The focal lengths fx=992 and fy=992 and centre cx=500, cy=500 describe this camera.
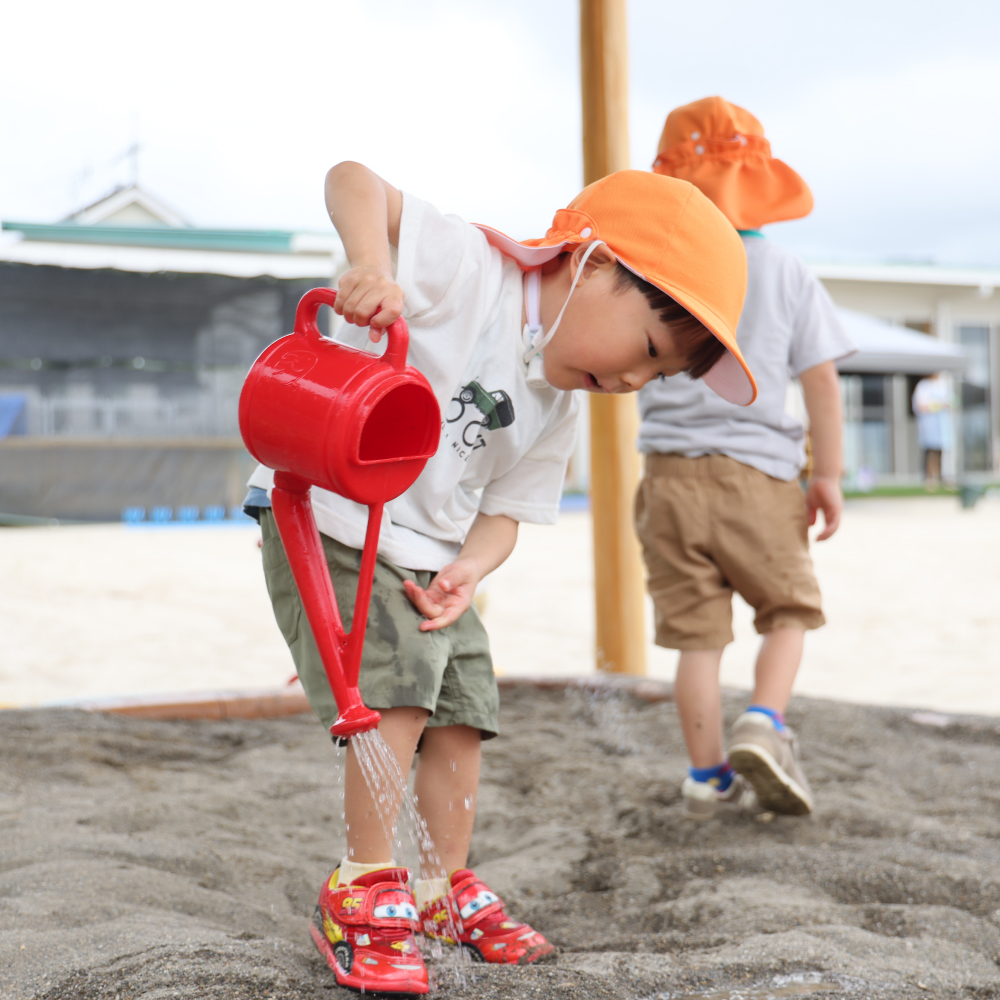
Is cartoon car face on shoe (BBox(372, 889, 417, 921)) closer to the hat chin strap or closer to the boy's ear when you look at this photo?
the hat chin strap

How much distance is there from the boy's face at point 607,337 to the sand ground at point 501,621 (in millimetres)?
2148

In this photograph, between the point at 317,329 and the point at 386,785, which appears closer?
the point at 317,329

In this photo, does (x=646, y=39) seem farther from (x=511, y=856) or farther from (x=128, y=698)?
(x=511, y=856)

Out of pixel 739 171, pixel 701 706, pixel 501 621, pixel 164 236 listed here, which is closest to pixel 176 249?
pixel 164 236

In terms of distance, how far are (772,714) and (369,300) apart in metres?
1.25

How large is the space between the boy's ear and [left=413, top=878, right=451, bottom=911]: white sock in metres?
0.81

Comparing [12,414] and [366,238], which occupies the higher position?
[366,238]

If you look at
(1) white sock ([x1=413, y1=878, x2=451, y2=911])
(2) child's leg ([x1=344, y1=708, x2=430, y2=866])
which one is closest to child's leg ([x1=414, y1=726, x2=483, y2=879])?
(1) white sock ([x1=413, y1=878, x2=451, y2=911])

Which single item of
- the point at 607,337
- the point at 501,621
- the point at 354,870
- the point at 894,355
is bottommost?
the point at 501,621

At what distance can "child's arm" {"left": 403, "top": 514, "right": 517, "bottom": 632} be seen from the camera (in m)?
1.22

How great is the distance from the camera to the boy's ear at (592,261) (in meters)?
1.17

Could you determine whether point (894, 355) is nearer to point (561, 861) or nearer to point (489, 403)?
point (561, 861)

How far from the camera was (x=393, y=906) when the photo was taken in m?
1.14

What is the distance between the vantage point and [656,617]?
2021 millimetres
